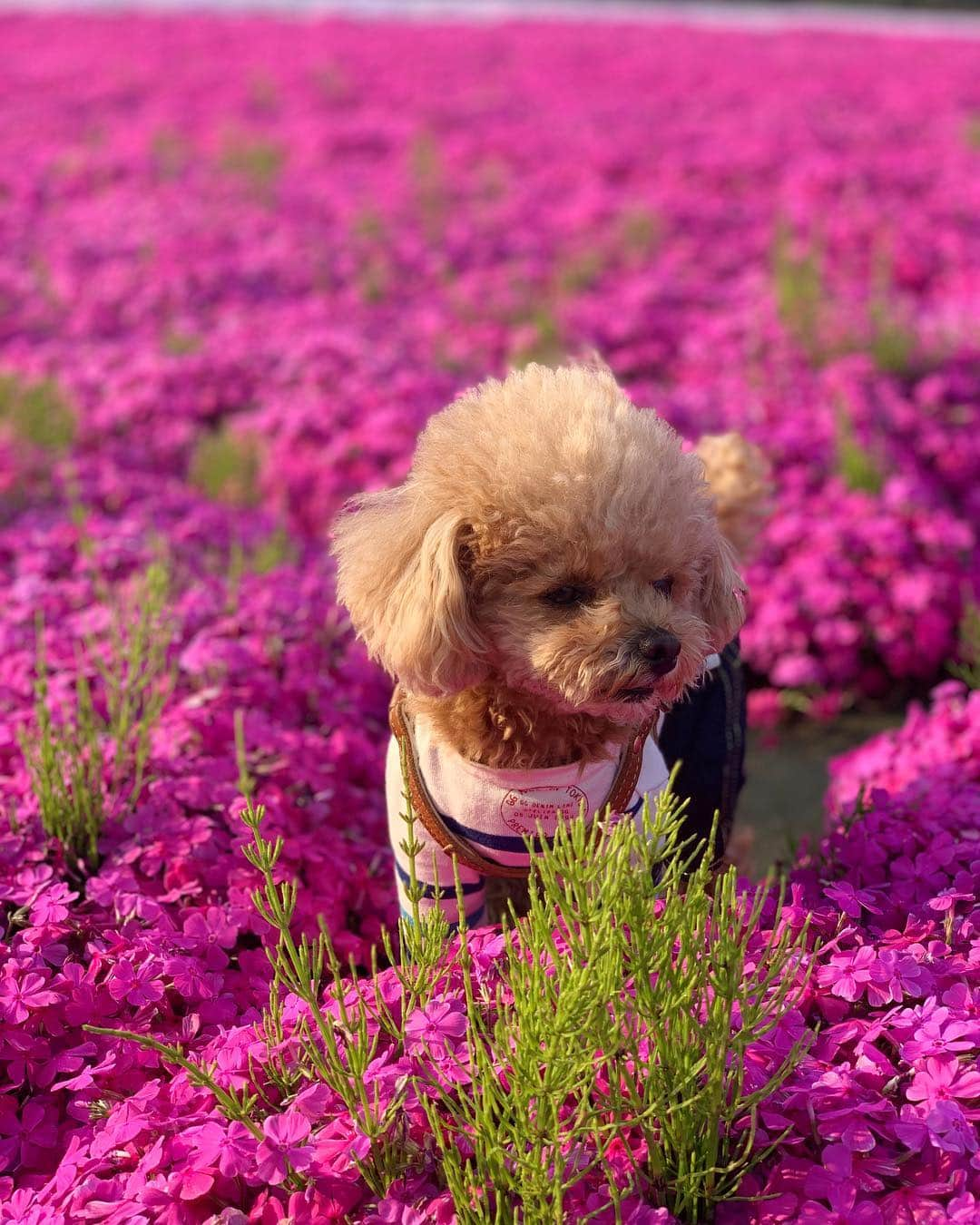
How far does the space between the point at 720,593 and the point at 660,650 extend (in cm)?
36

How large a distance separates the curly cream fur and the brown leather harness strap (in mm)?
147

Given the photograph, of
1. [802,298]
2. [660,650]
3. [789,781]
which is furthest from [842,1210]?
[802,298]

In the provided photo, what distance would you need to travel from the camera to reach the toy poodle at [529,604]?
7.07 feet

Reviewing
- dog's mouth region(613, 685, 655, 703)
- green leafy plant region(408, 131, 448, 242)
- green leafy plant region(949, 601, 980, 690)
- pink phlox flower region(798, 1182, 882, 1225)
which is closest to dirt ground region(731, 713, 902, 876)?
green leafy plant region(949, 601, 980, 690)

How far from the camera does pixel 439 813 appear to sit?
2.44m

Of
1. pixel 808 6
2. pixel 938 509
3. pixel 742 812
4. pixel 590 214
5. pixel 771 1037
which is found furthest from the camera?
pixel 808 6

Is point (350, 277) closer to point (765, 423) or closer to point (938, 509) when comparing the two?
point (765, 423)

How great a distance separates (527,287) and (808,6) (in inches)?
1019

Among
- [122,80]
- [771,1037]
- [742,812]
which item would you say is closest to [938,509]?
[742,812]

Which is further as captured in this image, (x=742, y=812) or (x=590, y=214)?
(x=590, y=214)

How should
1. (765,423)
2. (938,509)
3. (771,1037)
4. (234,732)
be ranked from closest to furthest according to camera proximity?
(771,1037) < (234,732) < (938,509) < (765,423)

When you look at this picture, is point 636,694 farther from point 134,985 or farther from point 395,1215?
point 134,985

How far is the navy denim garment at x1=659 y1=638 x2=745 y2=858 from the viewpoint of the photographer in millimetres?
2869

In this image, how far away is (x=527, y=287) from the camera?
8117 millimetres
